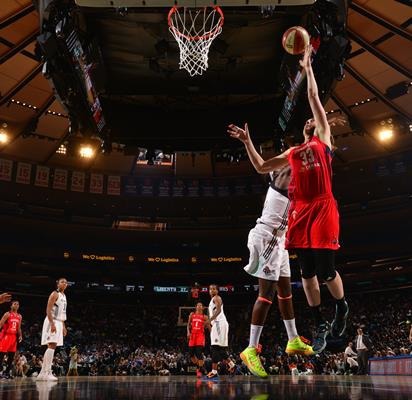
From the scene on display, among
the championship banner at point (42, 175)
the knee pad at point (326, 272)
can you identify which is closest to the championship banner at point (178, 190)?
the championship banner at point (42, 175)

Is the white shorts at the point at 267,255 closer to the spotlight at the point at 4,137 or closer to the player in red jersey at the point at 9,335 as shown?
the player in red jersey at the point at 9,335

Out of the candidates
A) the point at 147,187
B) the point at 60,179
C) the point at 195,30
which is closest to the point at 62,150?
the point at 60,179

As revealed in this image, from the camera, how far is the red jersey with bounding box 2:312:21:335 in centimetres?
1291

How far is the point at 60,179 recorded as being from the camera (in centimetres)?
2698

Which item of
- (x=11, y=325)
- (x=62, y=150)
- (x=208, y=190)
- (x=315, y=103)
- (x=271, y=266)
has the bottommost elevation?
(x=11, y=325)

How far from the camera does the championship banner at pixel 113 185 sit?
92.4 feet

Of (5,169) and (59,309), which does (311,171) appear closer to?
(59,309)

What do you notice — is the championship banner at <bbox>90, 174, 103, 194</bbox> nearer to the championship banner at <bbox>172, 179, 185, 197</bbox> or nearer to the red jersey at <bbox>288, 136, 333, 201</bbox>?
the championship banner at <bbox>172, 179, 185, 197</bbox>

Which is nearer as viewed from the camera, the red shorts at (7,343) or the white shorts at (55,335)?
the white shorts at (55,335)

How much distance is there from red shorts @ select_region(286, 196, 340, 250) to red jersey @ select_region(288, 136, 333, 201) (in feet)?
0.27

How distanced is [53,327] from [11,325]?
144 inches

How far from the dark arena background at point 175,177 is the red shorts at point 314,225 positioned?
460 cm

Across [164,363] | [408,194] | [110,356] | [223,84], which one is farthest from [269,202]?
[408,194]

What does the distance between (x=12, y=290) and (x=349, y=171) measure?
70.8 feet
